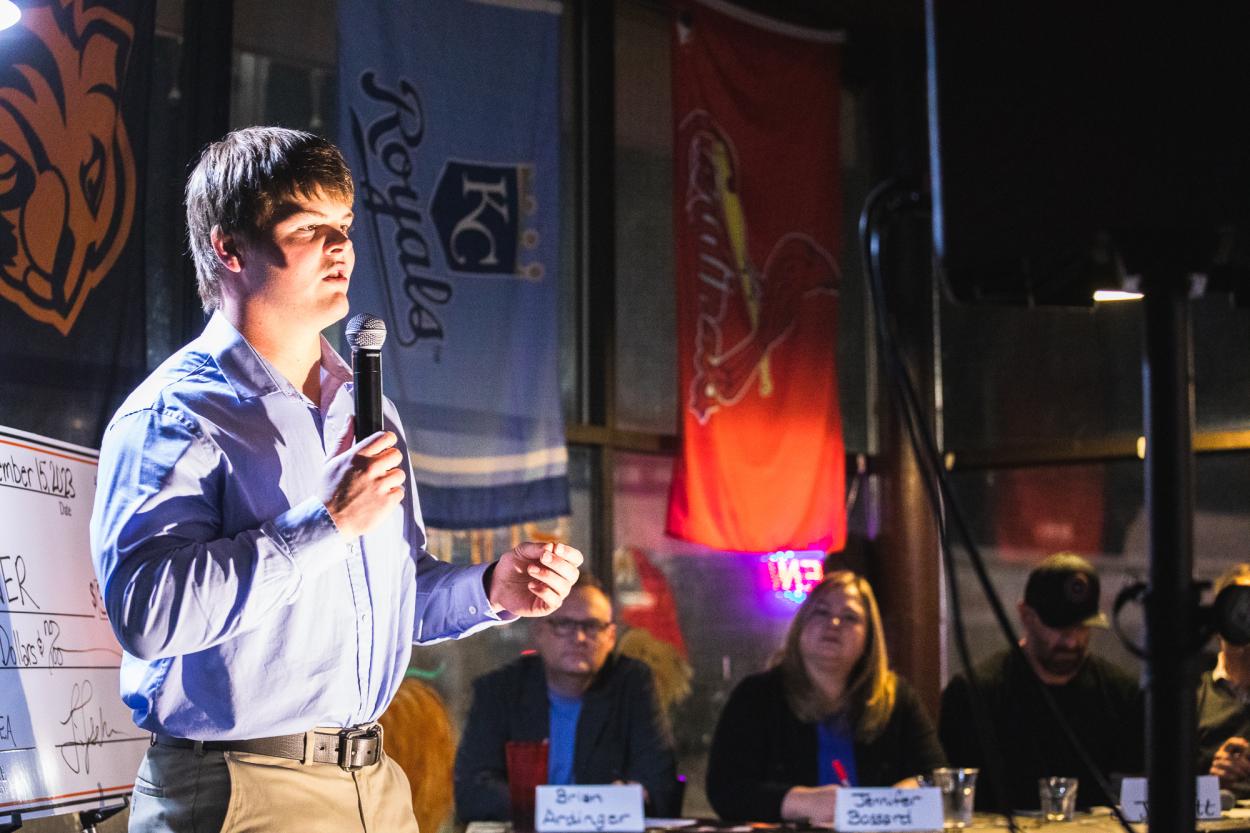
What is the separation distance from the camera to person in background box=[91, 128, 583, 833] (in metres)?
1.44

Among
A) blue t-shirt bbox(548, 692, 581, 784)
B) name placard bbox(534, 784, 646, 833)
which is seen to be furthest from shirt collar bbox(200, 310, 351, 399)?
blue t-shirt bbox(548, 692, 581, 784)

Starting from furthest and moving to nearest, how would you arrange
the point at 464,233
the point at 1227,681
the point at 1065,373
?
the point at 1065,373, the point at 464,233, the point at 1227,681

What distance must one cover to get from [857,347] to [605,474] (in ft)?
5.33

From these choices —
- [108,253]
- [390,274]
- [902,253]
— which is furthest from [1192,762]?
[902,253]

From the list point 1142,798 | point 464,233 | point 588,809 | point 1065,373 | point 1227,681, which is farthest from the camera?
point 1065,373

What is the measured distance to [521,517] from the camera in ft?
14.1

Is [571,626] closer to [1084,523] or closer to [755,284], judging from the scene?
[755,284]

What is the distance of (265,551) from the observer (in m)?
1.43

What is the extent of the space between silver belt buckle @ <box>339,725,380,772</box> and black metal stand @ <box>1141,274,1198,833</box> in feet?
2.96

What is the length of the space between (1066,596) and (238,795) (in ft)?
9.83

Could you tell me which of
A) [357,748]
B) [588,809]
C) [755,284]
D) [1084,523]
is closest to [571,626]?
[588,809]

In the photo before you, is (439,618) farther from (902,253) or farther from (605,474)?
(902,253)

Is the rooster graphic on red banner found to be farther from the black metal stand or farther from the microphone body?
the black metal stand

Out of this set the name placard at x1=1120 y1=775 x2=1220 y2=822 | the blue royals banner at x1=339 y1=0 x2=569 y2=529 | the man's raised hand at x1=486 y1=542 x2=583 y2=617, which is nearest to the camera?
the man's raised hand at x1=486 y1=542 x2=583 y2=617
